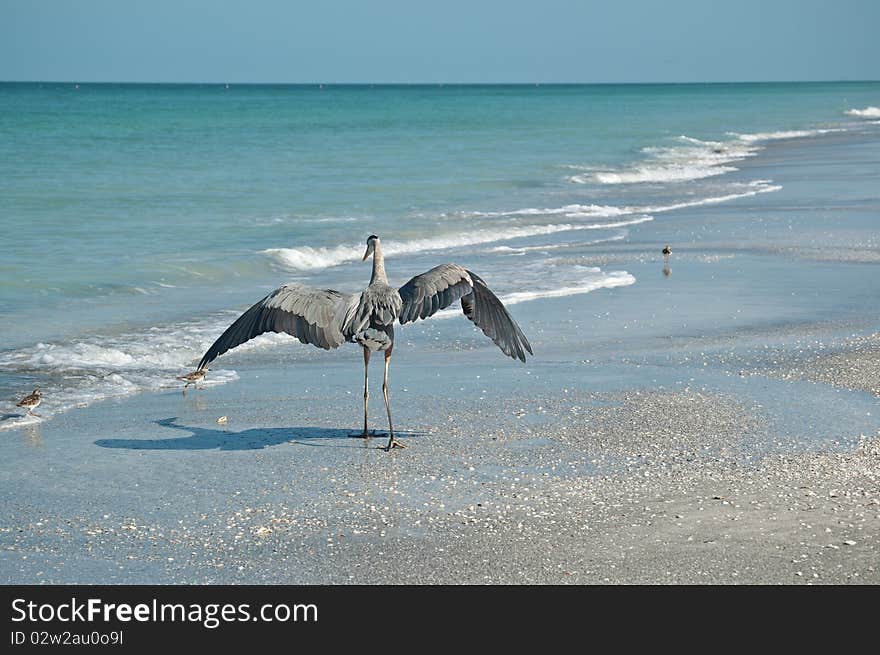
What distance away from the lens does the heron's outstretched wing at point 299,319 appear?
8.74 metres

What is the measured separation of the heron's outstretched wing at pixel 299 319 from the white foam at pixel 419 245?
30.9 feet

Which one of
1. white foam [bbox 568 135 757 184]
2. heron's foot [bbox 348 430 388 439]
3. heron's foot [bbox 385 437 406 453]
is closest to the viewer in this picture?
heron's foot [bbox 385 437 406 453]

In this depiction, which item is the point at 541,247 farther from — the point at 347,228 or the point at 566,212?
the point at 566,212

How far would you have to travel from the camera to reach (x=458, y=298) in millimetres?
8906

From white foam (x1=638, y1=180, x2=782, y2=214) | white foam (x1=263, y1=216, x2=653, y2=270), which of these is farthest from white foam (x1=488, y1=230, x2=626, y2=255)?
white foam (x1=638, y1=180, x2=782, y2=214)

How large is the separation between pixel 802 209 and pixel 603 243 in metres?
5.76

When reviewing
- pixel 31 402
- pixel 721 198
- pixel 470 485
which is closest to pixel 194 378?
pixel 31 402

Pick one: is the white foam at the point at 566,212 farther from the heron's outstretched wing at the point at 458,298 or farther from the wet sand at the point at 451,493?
the heron's outstretched wing at the point at 458,298

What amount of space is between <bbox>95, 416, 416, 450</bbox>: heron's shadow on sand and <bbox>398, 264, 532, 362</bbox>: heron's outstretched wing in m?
0.98

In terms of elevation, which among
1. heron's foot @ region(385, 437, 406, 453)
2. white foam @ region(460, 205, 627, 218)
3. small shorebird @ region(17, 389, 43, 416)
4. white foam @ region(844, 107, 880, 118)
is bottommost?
heron's foot @ region(385, 437, 406, 453)

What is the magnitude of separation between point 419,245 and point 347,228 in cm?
244

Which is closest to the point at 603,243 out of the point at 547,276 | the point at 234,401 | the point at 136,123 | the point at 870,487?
the point at 547,276

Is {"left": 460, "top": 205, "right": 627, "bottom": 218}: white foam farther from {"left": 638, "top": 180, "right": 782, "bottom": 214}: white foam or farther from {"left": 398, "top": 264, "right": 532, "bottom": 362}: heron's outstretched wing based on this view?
{"left": 398, "top": 264, "right": 532, "bottom": 362}: heron's outstretched wing

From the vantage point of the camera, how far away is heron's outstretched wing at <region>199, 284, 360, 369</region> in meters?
8.74
